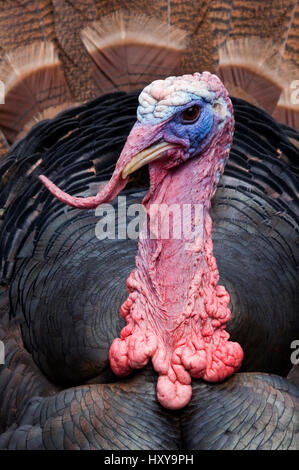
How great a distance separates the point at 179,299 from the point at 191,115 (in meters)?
0.49

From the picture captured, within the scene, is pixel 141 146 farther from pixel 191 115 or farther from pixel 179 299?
pixel 179 299

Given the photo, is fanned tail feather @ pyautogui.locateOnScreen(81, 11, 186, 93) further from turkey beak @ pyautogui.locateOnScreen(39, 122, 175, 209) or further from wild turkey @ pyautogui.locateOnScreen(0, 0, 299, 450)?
turkey beak @ pyautogui.locateOnScreen(39, 122, 175, 209)

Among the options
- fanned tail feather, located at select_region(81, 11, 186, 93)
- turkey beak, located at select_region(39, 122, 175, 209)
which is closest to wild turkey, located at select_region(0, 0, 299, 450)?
fanned tail feather, located at select_region(81, 11, 186, 93)

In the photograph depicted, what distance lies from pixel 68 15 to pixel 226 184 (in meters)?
1.09

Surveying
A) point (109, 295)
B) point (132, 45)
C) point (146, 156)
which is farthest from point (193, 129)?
point (132, 45)

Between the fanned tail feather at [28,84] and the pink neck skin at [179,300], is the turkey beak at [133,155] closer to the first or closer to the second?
the pink neck skin at [179,300]

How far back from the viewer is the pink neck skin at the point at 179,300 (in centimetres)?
174

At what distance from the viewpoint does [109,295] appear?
6.51 ft

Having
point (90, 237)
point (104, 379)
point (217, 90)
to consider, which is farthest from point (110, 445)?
point (217, 90)

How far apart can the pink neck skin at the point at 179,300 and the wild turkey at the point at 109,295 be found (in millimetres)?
65

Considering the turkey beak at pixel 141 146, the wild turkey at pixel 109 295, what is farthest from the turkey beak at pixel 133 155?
the wild turkey at pixel 109 295

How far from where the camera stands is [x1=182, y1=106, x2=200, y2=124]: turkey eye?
1662mm

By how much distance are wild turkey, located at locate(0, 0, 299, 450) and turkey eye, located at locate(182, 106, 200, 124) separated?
52 cm

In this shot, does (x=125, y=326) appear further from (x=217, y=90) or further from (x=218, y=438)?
(x=217, y=90)
